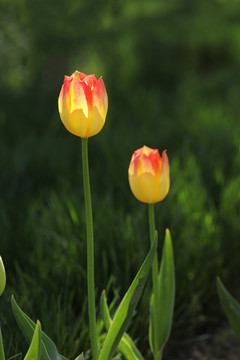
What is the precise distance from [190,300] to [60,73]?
2.46m

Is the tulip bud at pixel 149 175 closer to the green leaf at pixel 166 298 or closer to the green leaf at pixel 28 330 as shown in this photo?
the green leaf at pixel 166 298

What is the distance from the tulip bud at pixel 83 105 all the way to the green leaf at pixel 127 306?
0.61 ft

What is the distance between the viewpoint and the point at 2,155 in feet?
7.00

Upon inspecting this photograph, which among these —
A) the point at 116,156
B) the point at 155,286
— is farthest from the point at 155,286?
the point at 116,156

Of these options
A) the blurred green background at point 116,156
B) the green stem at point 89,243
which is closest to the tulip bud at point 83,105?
the green stem at point 89,243

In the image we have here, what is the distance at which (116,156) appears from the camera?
218 cm

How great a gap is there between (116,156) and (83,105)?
1.42 m

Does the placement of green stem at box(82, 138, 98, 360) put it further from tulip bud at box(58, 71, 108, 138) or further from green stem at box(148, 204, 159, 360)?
green stem at box(148, 204, 159, 360)

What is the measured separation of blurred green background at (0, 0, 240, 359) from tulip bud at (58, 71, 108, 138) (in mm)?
445

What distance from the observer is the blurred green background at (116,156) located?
1324 millimetres

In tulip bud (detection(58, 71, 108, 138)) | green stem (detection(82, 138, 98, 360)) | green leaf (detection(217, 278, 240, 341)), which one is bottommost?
green leaf (detection(217, 278, 240, 341))

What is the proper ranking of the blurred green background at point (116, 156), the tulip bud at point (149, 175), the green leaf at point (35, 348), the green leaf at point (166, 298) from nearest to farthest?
the green leaf at point (35, 348) → the tulip bud at point (149, 175) → the green leaf at point (166, 298) → the blurred green background at point (116, 156)

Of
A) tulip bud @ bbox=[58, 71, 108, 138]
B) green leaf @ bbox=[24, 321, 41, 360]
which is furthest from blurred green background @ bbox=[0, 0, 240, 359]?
tulip bud @ bbox=[58, 71, 108, 138]

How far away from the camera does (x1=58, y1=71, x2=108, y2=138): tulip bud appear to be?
749 millimetres
